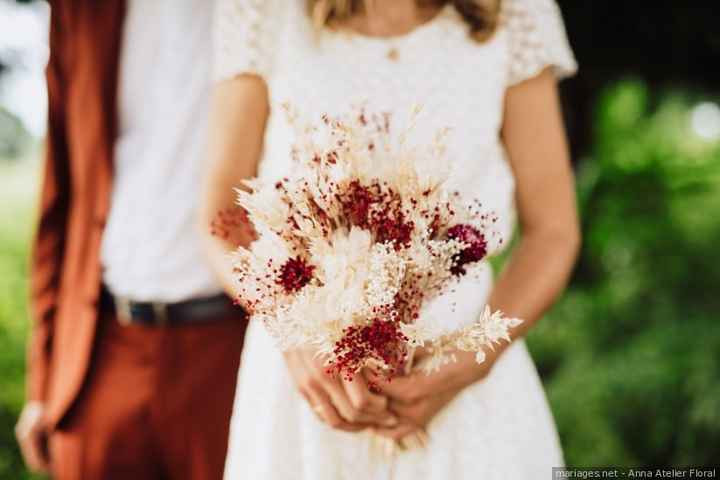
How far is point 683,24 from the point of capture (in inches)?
153

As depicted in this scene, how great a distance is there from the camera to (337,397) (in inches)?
59.6

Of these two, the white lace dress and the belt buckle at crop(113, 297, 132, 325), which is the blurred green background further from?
the white lace dress

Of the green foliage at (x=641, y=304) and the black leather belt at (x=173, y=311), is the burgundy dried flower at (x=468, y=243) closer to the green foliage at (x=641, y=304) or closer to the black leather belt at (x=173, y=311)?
the black leather belt at (x=173, y=311)

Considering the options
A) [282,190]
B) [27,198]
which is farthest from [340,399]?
[27,198]

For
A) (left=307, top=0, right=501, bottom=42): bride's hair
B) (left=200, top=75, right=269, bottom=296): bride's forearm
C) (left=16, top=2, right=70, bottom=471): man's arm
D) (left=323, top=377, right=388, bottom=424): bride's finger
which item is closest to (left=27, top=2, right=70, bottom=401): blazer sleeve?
(left=16, top=2, right=70, bottom=471): man's arm

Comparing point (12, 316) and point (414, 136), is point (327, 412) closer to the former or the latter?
point (414, 136)

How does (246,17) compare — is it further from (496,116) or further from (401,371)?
(401,371)

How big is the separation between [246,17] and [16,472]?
3.10m

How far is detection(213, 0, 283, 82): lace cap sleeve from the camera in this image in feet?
5.52

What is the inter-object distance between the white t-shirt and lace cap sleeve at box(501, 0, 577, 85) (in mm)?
930

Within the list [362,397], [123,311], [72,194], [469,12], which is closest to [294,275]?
[362,397]

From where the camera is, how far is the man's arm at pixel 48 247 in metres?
2.28

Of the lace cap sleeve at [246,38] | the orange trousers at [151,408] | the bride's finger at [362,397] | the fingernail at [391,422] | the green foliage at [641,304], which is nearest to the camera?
the bride's finger at [362,397]

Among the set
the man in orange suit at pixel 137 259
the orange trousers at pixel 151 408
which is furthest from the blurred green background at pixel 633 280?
the orange trousers at pixel 151 408
